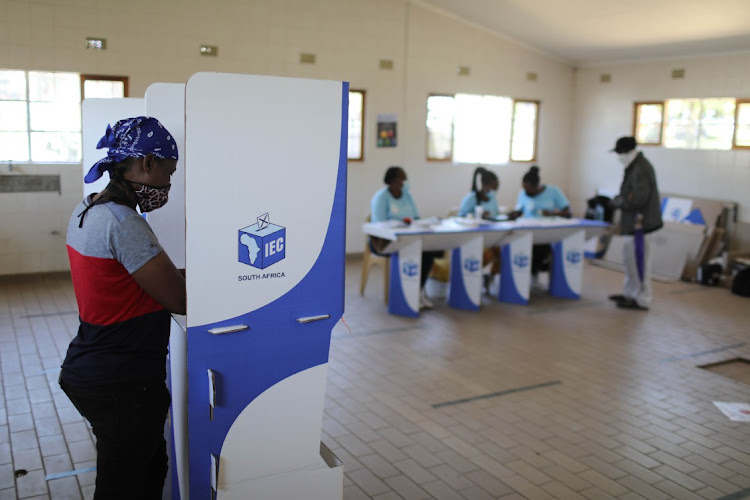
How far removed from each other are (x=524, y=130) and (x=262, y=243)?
8.78 m

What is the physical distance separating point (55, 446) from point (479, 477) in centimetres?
227

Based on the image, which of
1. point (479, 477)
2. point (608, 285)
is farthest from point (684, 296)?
point (479, 477)

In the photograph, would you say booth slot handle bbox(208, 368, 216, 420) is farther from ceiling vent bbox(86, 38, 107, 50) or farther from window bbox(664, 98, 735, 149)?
window bbox(664, 98, 735, 149)

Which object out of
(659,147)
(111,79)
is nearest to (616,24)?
(659,147)

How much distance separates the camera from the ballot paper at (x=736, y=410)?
4.21 metres

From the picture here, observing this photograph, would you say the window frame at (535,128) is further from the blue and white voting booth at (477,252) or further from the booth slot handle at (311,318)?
the booth slot handle at (311,318)

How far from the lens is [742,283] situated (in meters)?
7.47

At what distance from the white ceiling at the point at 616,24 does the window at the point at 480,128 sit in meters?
1.00

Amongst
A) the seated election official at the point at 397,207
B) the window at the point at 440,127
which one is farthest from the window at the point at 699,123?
the seated election official at the point at 397,207

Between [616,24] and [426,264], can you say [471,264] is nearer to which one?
[426,264]

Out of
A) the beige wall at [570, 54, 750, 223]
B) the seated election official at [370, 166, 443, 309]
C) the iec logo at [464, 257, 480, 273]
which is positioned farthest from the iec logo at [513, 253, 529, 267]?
the beige wall at [570, 54, 750, 223]

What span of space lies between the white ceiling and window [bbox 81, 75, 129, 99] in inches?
159

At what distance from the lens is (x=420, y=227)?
630 centimetres

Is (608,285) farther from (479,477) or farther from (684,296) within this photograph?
(479,477)
